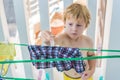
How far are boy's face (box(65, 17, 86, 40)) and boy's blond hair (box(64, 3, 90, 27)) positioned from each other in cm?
1

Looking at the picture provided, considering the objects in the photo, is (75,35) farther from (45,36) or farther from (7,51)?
(7,51)

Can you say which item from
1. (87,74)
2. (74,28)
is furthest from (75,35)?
(87,74)

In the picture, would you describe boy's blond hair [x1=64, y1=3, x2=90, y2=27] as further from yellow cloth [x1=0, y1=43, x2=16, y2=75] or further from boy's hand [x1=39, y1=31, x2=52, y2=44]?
yellow cloth [x1=0, y1=43, x2=16, y2=75]

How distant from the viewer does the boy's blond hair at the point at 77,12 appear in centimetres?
69

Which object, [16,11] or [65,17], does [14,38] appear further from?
[65,17]

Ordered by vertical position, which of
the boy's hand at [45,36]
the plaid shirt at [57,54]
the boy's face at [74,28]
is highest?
the boy's face at [74,28]

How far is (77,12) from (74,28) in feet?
0.17

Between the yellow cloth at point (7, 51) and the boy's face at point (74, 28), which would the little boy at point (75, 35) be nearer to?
the boy's face at point (74, 28)

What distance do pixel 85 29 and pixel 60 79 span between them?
0.21 m

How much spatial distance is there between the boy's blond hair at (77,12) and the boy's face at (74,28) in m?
0.01

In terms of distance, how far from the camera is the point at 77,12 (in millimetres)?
691

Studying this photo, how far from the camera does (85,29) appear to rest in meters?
0.74

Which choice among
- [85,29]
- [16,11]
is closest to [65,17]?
[85,29]

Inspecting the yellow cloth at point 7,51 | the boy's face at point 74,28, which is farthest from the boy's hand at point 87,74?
the yellow cloth at point 7,51
